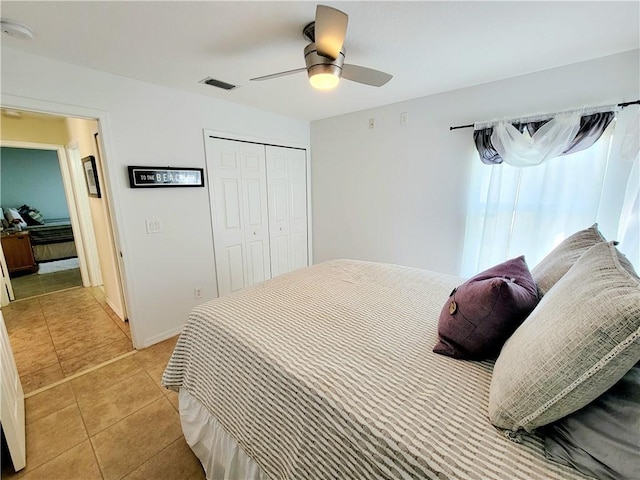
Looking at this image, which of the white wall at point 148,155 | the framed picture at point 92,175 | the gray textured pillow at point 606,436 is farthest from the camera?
the framed picture at point 92,175

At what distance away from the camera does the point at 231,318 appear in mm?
1329

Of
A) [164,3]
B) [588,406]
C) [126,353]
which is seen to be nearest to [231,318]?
[588,406]

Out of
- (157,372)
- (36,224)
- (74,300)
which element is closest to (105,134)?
(157,372)

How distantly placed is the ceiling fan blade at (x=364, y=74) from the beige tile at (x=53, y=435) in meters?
2.68

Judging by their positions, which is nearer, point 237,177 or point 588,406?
point 588,406

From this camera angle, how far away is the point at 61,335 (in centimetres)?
259

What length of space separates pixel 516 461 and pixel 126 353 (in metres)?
2.80

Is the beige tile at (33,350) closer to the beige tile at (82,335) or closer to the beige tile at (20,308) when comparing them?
the beige tile at (82,335)

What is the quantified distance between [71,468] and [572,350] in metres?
2.26

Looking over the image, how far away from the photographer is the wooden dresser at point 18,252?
408cm

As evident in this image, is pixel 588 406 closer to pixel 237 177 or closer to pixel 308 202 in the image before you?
pixel 237 177

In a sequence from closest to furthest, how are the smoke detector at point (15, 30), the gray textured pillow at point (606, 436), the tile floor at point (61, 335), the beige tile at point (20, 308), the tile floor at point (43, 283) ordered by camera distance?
the gray textured pillow at point (606, 436) → the smoke detector at point (15, 30) → the tile floor at point (61, 335) → the beige tile at point (20, 308) → the tile floor at point (43, 283)

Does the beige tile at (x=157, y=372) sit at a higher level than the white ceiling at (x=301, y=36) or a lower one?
lower

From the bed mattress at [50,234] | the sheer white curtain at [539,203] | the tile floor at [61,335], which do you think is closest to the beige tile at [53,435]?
the tile floor at [61,335]
